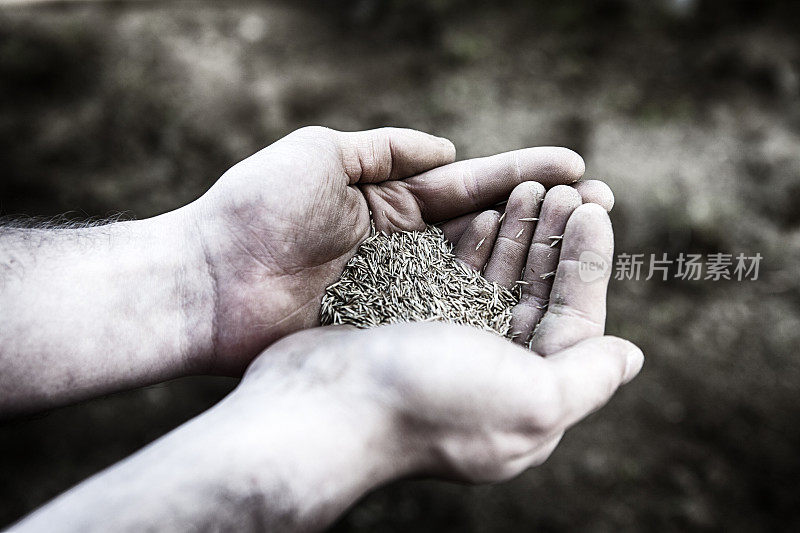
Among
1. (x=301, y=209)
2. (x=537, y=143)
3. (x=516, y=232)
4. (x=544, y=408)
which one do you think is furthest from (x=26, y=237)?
(x=537, y=143)

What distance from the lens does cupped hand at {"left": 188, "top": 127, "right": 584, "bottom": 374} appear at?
9.00ft

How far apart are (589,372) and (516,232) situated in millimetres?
1049

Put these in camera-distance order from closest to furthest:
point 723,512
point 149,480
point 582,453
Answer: point 149,480
point 723,512
point 582,453

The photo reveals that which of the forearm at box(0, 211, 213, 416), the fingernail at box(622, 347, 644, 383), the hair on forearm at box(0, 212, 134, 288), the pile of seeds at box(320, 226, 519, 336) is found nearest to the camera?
the fingernail at box(622, 347, 644, 383)

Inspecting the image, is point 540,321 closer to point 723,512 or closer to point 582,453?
point 582,453

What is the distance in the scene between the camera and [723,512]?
3725 millimetres

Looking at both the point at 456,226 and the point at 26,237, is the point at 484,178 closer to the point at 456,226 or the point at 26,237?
the point at 456,226

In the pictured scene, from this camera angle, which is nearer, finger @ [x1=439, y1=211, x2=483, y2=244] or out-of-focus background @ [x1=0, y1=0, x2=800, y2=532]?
finger @ [x1=439, y1=211, x2=483, y2=244]

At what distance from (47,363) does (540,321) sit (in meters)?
2.33

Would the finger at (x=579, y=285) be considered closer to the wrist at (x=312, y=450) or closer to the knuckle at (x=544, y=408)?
the knuckle at (x=544, y=408)

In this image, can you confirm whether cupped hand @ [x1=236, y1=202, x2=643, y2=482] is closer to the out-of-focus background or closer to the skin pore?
the skin pore

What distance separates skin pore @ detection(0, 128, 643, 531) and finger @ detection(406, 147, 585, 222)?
0.04ft

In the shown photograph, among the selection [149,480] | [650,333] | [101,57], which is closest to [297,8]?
[101,57]

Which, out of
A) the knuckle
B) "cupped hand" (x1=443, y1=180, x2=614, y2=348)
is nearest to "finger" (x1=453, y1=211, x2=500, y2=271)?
"cupped hand" (x1=443, y1=180, x2=614, y2=348)
